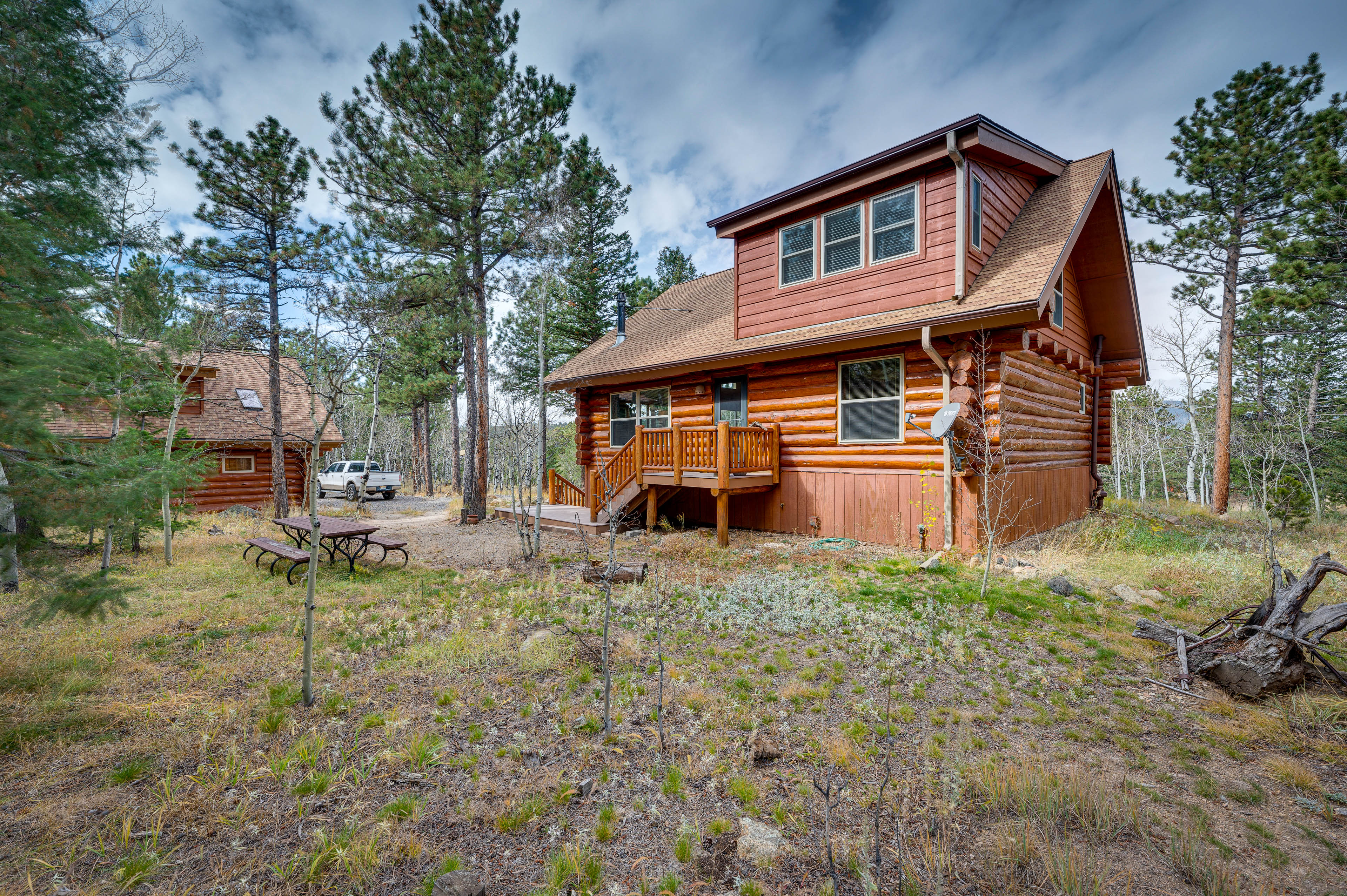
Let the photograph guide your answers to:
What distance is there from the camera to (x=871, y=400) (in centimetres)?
944

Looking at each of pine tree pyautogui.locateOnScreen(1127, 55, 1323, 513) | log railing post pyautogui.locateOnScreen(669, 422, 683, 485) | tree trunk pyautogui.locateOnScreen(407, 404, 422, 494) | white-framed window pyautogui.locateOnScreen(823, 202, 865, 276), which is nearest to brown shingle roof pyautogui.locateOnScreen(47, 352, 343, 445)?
tree trunk pyautogui.locateOnScreen(407, 404, 422, 494)

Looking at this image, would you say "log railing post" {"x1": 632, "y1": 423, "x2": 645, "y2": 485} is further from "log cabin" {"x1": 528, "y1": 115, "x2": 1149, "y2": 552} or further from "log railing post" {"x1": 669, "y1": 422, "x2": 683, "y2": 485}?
"log railing post" {"x1": 669, "y1": 422, "x2": 683, "y2": 485}

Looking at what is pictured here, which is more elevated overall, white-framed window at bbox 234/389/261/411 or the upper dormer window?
the upper dormer window

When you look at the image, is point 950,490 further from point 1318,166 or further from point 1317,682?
point 1318,166

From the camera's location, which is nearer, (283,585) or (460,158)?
A: (283,585)

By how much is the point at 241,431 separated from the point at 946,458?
22.7m

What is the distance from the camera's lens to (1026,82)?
A: 976 cm

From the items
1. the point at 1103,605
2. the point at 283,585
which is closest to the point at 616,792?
the point at 1103,605

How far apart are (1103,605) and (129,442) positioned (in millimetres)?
10019

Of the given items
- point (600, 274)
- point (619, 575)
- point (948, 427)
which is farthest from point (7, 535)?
point (600, 274)

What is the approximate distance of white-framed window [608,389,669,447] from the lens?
42.8 feet

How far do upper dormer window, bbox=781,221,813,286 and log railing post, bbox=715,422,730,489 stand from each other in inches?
138

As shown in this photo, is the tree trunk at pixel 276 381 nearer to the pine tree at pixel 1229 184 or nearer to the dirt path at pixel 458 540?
the dirt path at pixel 458 540

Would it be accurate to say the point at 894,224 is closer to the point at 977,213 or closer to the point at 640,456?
the point at 977,213
